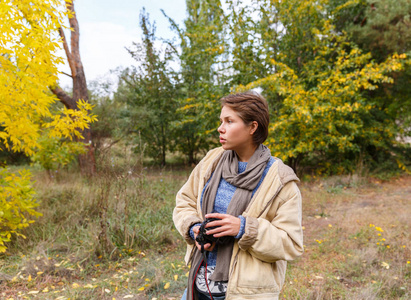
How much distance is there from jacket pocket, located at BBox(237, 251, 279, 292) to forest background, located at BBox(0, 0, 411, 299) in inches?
73.2

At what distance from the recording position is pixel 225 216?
4.05 ft

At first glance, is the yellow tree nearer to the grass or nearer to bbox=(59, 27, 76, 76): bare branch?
the grass

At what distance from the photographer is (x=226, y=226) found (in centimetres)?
121

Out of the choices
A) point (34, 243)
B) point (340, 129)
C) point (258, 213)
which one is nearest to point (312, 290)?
point (258, 213)

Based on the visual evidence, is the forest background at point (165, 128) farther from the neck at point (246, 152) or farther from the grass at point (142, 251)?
the neck at point (246, 152)

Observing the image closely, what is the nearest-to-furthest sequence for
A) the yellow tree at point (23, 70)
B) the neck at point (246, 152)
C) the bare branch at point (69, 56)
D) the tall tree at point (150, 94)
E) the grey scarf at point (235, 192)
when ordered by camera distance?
1. the grey scarf at point (235, 192)
2. the neck at point (246, 152)
3. the yellow tree at point (23, 70)
4. the bare branch at point (69, 56)
5. the tall tree at point (150, 94)

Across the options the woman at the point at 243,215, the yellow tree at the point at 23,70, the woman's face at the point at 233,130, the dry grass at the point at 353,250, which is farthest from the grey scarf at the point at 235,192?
the yellow tree at the point at 23,70

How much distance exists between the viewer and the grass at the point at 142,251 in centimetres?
311

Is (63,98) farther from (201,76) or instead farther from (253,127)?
(253,127)

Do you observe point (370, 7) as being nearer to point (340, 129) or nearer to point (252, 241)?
point (340, 129)

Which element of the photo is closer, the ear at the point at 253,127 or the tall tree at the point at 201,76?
the ear at the point at 253,127

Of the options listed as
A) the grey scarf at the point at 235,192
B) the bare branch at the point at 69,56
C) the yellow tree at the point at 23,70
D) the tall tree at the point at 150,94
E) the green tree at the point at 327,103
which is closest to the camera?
the grey scarf at the point at 235,192

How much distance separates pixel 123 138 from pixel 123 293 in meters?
7.15

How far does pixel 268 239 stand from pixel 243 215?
0.16 meters
